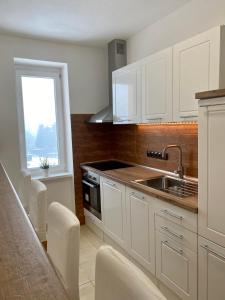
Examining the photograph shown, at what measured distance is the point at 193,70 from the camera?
1834 mm

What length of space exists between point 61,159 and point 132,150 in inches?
42.3

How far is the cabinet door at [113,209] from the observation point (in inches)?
96.7

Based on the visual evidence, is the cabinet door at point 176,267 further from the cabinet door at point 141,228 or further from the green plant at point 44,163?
the green plant at point 44,163

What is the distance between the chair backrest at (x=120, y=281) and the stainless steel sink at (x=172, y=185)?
127 cm

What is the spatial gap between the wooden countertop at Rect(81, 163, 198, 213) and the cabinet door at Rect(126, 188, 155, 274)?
0.08 meters

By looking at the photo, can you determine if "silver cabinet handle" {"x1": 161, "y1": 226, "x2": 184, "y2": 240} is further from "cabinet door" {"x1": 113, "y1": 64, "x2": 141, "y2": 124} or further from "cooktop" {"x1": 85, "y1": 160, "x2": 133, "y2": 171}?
"cooktop" {"x1": 85, "y1": 160, "x2": 133, "y2": 171}

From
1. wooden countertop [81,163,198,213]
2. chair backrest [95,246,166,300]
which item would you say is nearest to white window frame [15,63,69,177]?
wooden countertop [81,163,198,213]

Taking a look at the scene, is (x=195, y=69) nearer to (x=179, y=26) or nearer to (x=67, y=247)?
(x=179, y=26)

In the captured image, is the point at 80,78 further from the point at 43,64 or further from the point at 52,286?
the point at 52,286

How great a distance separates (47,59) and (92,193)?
1.84 metres

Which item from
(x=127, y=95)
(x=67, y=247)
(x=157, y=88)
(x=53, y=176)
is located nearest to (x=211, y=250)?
(x=67, y=247)

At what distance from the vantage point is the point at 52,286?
63cm

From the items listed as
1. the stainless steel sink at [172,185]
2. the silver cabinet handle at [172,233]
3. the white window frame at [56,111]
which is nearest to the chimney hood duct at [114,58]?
the white window frame at [56,111]

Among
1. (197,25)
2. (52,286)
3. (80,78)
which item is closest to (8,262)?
(52,286)
